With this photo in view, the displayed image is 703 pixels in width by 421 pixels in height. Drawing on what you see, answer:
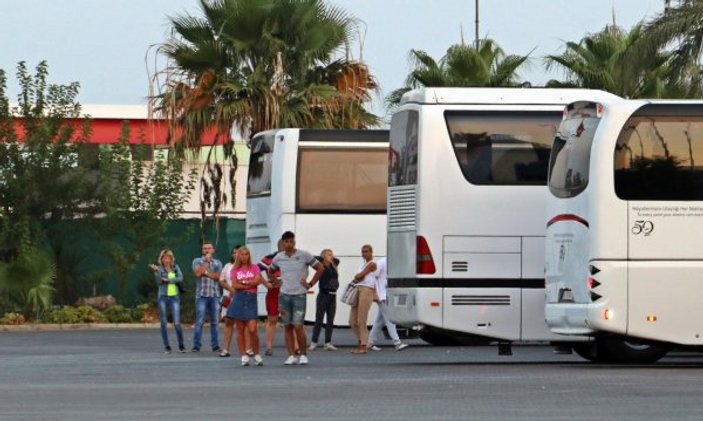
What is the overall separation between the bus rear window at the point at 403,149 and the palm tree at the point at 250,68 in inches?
650

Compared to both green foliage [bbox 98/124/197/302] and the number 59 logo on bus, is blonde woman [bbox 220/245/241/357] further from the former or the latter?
green foliage [bbox 98/124/197/302]

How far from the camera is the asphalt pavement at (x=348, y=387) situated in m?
16.8

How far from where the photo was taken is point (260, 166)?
36062 millimetres

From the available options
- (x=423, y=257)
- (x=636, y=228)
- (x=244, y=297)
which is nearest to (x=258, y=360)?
(x=244, y=297)

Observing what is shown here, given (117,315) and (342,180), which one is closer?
(342,180)

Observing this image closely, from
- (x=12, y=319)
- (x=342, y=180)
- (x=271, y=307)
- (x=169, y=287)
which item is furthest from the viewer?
(x=12, y=319)

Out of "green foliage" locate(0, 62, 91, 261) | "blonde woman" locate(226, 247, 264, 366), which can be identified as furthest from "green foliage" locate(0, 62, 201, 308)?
"blonde woman" locate(226, 247, 264, 366)

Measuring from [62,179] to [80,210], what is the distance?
2.83 feet

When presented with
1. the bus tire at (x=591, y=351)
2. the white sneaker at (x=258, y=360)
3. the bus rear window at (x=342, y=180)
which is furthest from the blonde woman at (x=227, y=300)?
the bus tire at (x=591, y=351)

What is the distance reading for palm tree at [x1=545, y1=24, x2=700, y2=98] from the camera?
149 ft

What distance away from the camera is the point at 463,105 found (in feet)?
86.1

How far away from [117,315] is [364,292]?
45.8ft

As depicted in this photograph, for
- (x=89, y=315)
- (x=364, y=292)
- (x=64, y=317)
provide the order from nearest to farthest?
(x=364, y=292) → (x=64, y=317) → (x=89, y=315)

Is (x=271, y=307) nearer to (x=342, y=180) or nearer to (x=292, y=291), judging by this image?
(x=292, y=291)
